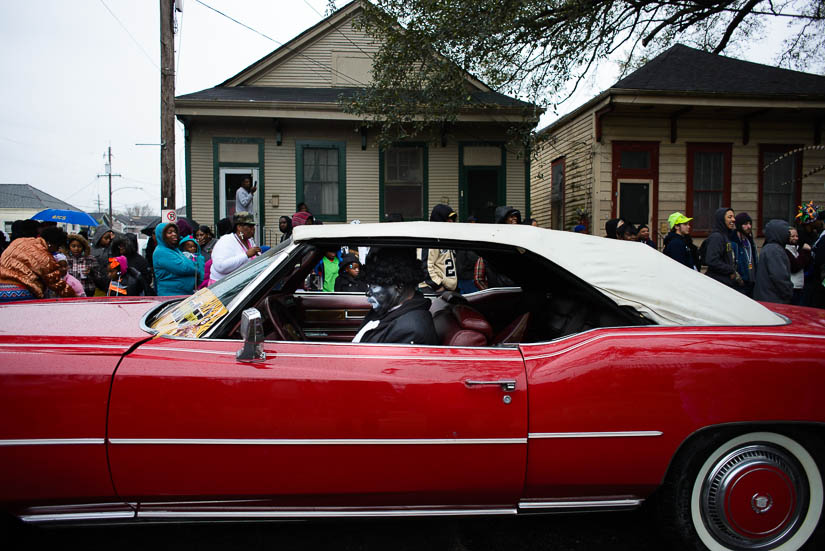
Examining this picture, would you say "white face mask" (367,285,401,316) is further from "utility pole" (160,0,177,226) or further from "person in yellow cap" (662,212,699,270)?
"utility pole" (160,0,177,226)

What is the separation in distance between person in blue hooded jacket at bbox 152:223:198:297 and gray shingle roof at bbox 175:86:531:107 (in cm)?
648

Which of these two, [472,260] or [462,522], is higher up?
[472,260]

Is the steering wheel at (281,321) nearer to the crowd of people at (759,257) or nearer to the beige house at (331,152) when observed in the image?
the crowd of people at (759,257)

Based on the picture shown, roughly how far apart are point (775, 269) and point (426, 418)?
19.2 ft

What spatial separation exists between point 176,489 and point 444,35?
9.59 m

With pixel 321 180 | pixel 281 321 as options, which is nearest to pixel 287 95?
→ pixel 321 180

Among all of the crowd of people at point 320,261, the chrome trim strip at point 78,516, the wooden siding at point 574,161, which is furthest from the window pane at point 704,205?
the chrome trim strip at point 78,516

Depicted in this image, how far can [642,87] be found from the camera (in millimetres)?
11062

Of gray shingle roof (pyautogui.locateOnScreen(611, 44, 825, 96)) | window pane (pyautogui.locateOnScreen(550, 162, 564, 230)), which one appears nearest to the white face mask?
gray shingle roof (pyautogui.locateOnScreen(611, 44, 825, 96))

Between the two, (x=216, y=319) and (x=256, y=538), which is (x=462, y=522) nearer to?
(x=256, y=538)

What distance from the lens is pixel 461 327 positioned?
2.56m

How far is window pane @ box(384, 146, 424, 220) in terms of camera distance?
12086mm

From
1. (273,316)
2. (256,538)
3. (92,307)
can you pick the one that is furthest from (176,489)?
(92,307)

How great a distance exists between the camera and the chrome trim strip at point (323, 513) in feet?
6.50
